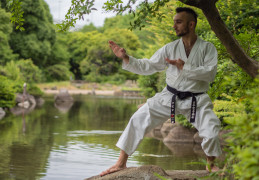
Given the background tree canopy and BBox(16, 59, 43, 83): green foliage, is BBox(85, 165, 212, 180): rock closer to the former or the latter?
the background tree canopy

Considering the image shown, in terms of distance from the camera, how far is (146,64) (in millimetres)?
4445

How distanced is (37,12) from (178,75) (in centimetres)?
3475

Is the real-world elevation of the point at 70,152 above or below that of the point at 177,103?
below

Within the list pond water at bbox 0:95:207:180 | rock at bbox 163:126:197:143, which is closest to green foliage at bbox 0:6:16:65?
pond water at bbox 0:95:207:180

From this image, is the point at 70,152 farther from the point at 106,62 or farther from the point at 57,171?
the point at 106,62

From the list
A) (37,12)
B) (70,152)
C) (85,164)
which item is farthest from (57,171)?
(37,12)

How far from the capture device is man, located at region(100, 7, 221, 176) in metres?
4.19

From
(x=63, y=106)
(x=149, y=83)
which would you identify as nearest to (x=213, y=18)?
(x=149, y=83)

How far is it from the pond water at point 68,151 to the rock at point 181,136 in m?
0.32

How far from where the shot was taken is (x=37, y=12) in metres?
37.3

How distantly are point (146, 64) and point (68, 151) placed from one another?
182 inches

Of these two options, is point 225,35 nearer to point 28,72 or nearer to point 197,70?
point 197,70

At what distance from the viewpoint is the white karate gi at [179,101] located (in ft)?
13.7

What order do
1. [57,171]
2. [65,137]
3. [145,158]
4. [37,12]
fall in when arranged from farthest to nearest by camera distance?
[37,12], [65,137], [145,158], [57,171]
